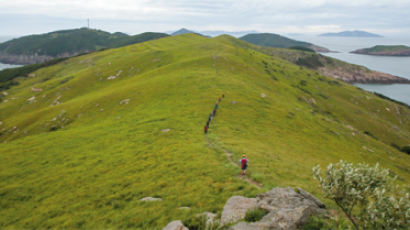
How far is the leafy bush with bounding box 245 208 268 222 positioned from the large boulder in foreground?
35cm

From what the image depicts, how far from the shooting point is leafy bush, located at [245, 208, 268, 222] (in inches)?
514

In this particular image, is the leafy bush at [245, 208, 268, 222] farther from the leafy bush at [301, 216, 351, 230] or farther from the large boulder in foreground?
the leafy bush at [301, 216, 351, 230]

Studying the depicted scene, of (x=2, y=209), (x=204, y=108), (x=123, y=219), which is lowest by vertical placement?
(x=2, y=209)

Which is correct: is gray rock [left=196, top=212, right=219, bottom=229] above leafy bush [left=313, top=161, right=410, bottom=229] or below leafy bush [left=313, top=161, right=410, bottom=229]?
below

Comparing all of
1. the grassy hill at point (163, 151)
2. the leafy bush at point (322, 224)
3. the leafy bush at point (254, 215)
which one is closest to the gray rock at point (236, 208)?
the leafy bush at point (254, 215)

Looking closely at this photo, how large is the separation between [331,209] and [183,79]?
56444 mm

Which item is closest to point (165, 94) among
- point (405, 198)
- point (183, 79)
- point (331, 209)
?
point (183, 79)

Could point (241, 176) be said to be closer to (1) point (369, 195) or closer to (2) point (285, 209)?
(2) point (285, 209)

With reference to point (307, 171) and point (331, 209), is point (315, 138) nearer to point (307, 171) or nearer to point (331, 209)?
point (307, 171)

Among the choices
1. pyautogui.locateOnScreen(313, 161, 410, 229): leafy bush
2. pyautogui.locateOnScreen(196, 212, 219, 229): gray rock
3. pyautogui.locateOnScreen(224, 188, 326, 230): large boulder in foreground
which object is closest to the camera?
pyautogui.locateOnScreen(313, 161, 410, 229): leafy bush

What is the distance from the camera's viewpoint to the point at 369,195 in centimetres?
1013

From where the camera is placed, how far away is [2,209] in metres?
22.6

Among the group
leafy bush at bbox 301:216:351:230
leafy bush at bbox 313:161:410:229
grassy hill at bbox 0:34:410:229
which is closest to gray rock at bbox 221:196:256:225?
grassy hill at bbox 0:34:410:229

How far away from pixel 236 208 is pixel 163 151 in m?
16.3
